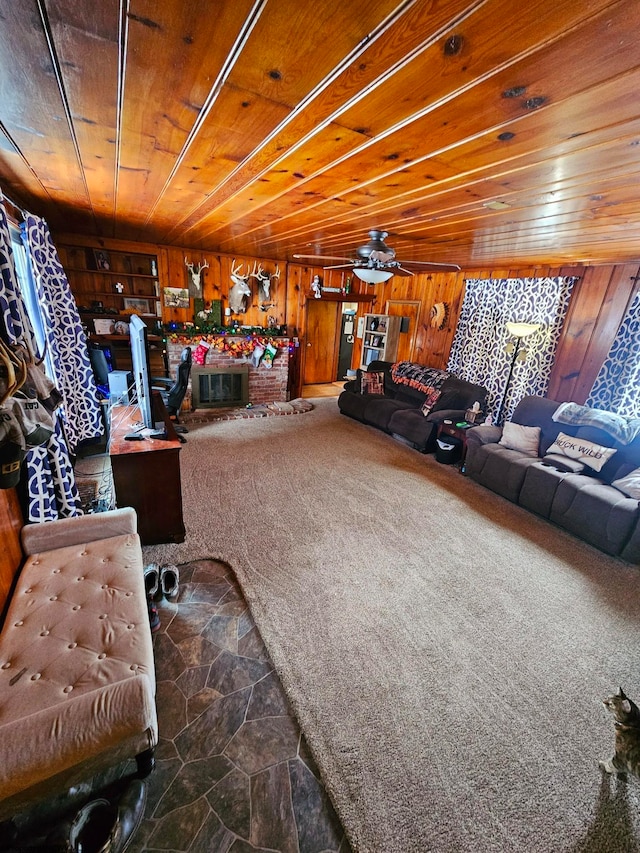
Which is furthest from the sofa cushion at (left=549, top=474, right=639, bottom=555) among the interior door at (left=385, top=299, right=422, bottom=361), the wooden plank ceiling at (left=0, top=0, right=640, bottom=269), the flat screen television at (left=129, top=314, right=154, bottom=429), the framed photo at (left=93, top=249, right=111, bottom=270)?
the framed photo at (left=93, top=249, right=111, bottom=270)

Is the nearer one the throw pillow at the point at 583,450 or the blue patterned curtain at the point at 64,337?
the blue patterned curtain at the point at 64,337

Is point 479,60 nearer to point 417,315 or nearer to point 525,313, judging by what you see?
point 525,313

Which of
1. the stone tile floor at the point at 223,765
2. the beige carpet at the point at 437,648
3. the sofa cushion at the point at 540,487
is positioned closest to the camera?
the stone tile floor at the point at 223,765

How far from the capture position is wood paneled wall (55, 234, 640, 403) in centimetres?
375

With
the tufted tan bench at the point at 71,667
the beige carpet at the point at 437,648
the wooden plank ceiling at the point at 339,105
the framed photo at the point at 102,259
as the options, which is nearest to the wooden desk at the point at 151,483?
the beige carpet at the point at 437,648

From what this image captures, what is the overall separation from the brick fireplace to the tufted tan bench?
4.16 m

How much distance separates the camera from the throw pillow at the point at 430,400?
495 centimetres

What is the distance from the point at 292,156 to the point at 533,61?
1.02 metres

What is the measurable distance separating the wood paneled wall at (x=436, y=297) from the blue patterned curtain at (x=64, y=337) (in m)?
1.82

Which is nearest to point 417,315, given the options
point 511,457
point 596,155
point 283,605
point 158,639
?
point 511,457

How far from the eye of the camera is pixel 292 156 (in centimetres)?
157

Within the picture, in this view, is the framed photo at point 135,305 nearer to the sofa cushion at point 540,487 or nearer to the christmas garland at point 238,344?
the christmas garland at point 238,344

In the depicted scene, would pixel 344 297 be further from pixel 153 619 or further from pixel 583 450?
pixel 153 619

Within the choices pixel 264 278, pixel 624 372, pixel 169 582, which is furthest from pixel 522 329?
pixel 169 582
